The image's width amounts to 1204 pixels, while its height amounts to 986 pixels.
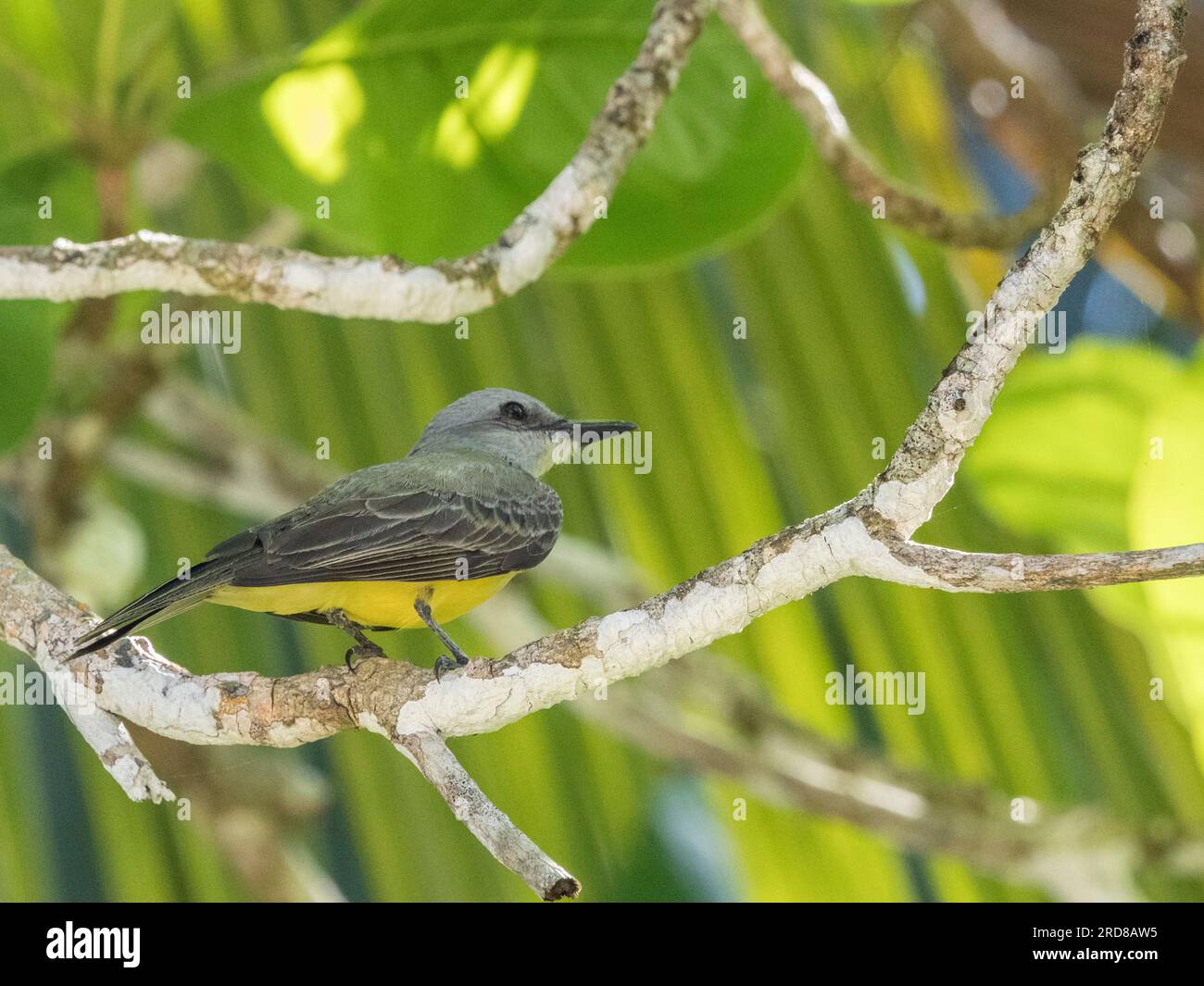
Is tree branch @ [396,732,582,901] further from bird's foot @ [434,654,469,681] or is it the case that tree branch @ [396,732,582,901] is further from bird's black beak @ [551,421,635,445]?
bird's black beak @ [551,421,635,445]

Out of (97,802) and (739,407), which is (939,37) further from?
(97,802)

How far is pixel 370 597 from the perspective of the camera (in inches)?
68.0

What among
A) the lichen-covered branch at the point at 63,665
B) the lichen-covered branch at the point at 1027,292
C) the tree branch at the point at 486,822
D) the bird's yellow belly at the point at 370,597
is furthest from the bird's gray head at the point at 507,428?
the lichen-covered branch at the point at 1027,292

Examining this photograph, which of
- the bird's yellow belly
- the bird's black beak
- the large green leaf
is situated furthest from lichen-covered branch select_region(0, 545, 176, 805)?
the large green leaf

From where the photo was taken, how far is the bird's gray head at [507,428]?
2.14m

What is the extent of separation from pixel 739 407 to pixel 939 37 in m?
0.89

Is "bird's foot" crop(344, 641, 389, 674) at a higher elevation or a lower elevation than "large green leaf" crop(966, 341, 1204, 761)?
lower

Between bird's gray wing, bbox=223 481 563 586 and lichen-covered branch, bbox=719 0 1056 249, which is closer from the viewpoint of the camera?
bird's gray wing, bbox=223 481 563 586

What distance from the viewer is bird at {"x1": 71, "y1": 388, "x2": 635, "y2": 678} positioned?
154cm

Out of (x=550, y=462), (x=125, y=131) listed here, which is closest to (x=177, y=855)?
(x=550, y=462)

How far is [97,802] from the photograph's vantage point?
2.27m

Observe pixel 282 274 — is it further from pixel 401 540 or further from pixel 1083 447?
pixel 1083 447

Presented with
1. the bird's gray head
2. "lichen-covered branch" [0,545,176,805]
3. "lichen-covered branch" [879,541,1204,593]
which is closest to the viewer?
"lichen-covered branch" [879,541,1204,593]

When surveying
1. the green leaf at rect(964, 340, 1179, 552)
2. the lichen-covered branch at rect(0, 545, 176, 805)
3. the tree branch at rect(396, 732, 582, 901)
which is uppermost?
the green leaf at rect(964, 340, 1179, 552)
